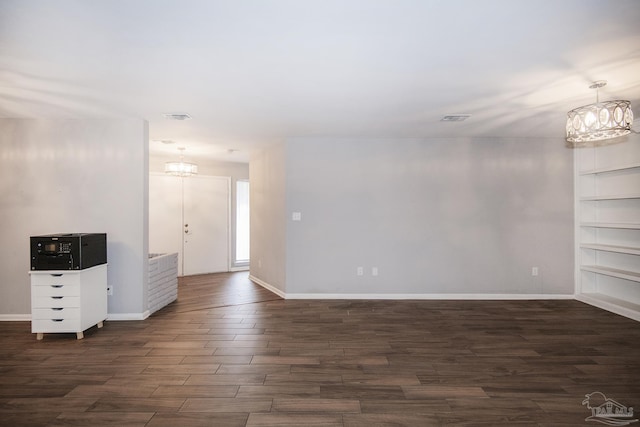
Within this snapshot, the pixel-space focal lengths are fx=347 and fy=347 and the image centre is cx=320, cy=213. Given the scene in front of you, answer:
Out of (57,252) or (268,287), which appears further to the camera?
(268,287)

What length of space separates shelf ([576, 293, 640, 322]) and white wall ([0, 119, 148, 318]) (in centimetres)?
626

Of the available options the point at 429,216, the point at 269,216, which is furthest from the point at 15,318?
the point at 429,216

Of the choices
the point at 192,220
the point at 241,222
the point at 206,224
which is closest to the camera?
the point at 192,220

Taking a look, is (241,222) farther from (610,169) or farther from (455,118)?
(610,169)

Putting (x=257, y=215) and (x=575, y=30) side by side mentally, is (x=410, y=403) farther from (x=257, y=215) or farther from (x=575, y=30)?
(x=257, y=215)

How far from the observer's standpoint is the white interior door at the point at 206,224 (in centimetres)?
769

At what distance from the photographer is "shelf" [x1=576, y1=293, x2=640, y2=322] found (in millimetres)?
4424

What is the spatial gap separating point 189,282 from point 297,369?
452 cm

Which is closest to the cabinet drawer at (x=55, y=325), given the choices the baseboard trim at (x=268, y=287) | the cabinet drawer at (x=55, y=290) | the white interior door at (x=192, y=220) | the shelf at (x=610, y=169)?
the cabinet drawer at (x=55, y=290)

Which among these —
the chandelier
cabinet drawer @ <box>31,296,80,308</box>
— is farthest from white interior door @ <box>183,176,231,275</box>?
the chandelier

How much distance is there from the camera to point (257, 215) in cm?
656

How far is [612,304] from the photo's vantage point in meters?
4.71

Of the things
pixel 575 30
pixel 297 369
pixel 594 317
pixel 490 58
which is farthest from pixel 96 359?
pixel 594 317

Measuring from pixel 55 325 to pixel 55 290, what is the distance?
377 mm
